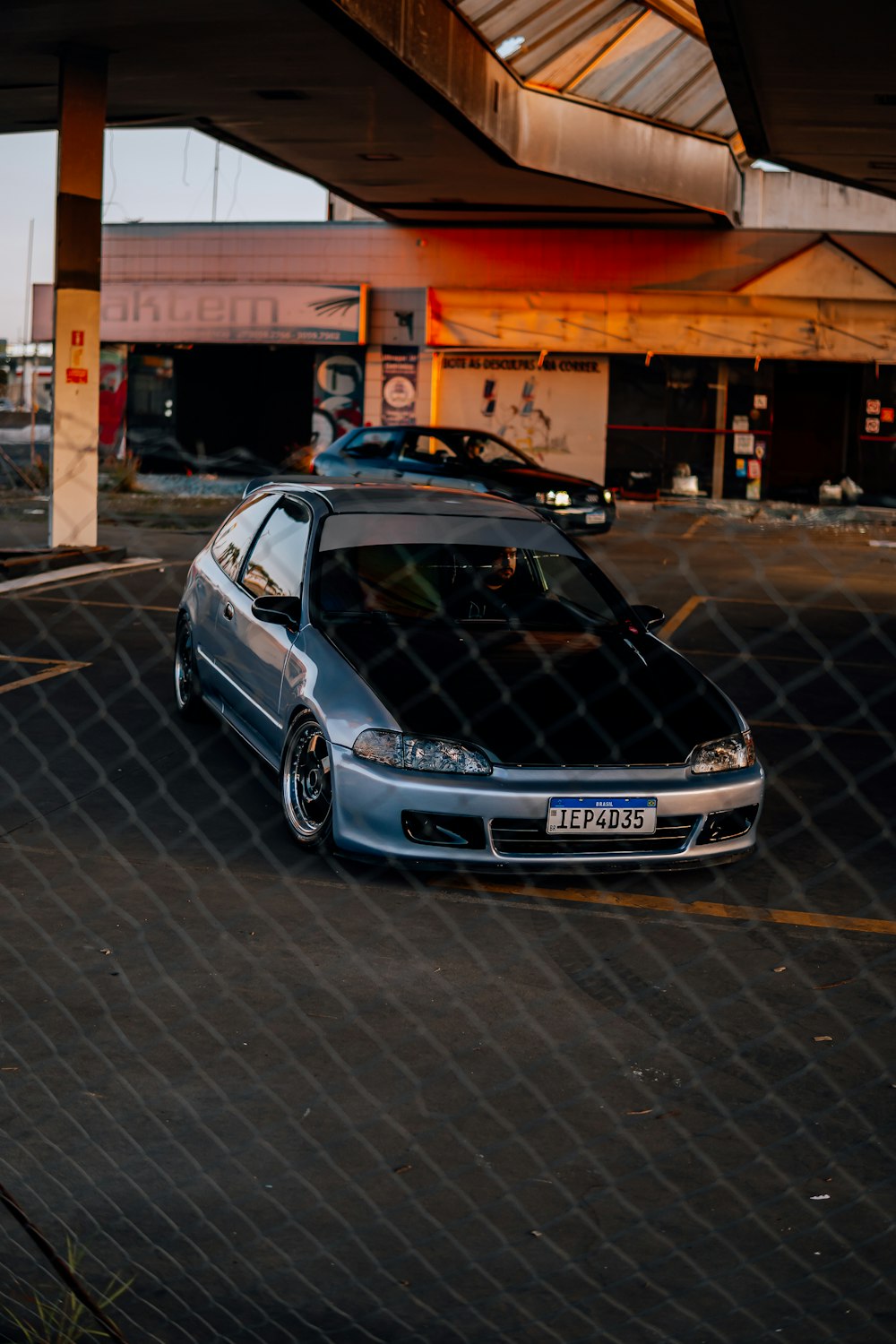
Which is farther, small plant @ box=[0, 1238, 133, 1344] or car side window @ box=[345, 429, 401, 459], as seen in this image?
car side window @ box=[345, 429, 401, 459]

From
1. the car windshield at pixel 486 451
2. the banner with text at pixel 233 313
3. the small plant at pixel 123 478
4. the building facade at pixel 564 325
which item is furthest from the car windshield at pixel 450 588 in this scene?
the banner with text at pixel 233 313

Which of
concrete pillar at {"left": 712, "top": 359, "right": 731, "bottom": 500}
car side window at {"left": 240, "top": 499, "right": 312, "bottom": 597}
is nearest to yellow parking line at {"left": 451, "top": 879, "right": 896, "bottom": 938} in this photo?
car side window at {"left": 240, "top": 499, "right": 312, "bottom": 597}

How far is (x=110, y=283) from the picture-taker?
33531 mm

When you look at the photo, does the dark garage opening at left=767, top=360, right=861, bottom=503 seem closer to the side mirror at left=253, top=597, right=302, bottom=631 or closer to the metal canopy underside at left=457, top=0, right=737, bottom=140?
the metal canopy underside at left=457, top=0, right=737, bottom=140

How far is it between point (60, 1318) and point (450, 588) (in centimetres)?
444

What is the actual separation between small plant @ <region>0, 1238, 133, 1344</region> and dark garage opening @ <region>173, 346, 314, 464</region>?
32.3 metres

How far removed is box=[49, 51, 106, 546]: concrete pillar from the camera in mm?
16578

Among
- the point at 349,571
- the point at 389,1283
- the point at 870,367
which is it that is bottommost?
the point at 389,1283

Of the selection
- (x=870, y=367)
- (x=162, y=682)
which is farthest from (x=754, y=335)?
(x=162, y=682)

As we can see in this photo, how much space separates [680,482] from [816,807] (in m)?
24.6

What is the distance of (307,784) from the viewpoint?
21.3 feet

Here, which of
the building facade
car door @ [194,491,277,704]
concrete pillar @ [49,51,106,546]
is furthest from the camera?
the building facade

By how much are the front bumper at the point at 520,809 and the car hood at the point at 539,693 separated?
0.09 m

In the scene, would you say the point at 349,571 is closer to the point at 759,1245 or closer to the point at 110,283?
the point at 759,1245
